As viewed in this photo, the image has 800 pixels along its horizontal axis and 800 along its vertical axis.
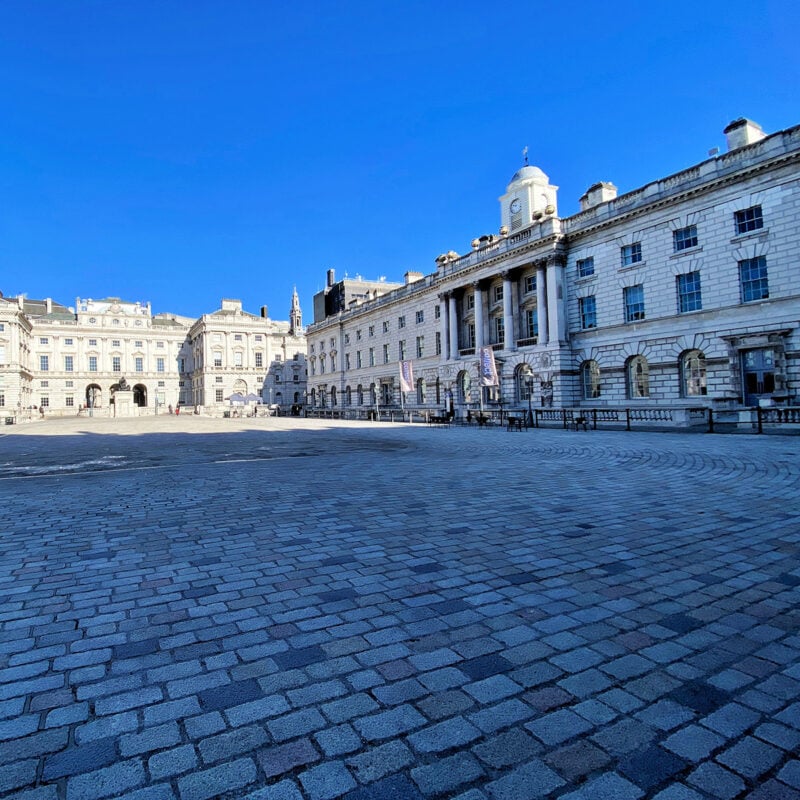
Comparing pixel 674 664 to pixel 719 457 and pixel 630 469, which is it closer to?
pixel 630 469

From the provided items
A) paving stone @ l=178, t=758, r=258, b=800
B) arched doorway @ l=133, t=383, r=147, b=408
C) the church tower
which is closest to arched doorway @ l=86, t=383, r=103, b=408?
arched doorway @ l=133, t=383, r=147, b=408

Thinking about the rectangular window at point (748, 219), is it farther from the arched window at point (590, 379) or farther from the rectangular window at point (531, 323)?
the rectangular window at point (531, 323)

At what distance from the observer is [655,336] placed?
2986 centimetres

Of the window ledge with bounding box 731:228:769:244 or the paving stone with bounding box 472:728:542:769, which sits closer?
the paving stone with bounding box 472:728:542:769

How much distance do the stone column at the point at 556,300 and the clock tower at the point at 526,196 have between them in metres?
10.6

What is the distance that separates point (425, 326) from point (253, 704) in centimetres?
4661

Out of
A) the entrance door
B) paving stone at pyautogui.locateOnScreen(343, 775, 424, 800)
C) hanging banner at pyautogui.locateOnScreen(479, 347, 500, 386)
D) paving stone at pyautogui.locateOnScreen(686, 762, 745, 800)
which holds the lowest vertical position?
paving stone at pyautogui.locateOnScreen(686, 762, 745, 800)

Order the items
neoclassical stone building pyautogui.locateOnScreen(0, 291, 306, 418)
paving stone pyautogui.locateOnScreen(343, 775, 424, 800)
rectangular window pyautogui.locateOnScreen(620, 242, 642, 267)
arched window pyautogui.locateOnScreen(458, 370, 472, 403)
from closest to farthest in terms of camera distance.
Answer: paving stone pyautogui.locateOnScreen(343, 775, 424, 800) → rectangular window pyautogui.locateOnScreen(620, 242, 642, 267) → arched window pyautogui.locateOnScreen(458, 370, 472, 403) → neoclassical stone building pyautogui.locateOnScreen(0, 291, 306, 418)

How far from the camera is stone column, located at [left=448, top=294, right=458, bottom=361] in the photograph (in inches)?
1725

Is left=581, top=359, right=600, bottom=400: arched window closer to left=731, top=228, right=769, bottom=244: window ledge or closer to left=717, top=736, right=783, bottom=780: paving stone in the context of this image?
left=731, top=228, right=769, bottom=244: window ledge

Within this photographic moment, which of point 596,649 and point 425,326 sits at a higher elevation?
point 425,326

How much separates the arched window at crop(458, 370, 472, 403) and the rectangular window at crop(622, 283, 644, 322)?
47.3ft

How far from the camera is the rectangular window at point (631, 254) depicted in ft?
102

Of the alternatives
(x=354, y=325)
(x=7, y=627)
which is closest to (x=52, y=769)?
(x=7, y=627)
